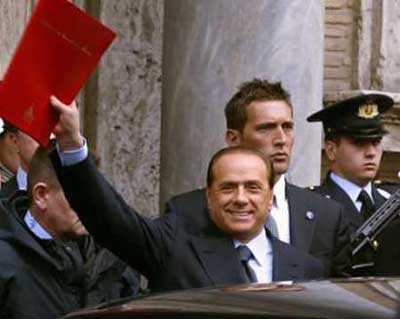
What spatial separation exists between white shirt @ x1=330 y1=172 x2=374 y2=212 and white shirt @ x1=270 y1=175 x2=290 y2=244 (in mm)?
1273

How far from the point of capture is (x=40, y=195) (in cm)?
744

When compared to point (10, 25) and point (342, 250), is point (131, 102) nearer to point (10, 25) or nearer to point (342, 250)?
point (10, 25)

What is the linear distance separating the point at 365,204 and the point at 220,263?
221cm

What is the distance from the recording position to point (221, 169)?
24.2ft

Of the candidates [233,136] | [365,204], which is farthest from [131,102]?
[233,136]

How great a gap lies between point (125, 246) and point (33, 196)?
478mm

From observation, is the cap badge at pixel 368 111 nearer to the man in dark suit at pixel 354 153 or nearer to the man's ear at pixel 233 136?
the man in dark suit at pixel 354 153

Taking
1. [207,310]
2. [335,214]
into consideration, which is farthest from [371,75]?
[207,310]

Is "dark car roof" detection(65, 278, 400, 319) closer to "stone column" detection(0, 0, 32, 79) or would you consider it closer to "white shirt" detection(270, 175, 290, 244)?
"white shirt" detection(270, 175, 290, 244)

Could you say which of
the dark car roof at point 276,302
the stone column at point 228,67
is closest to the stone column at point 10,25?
the stone column at point 228,67

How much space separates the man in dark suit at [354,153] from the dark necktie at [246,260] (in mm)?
1783

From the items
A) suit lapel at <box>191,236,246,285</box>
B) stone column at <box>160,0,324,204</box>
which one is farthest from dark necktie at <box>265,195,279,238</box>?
stone column at <box>160,0,324,204</box>

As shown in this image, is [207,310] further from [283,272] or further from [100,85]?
[100,85]

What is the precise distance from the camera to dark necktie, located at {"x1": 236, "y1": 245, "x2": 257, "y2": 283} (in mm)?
7258
